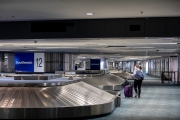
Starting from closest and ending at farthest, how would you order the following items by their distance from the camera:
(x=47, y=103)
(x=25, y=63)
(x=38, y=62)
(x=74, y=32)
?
(x=47, y=103) → (x=74, y=32) → (x=38, y=62) → (x=25, y=63)

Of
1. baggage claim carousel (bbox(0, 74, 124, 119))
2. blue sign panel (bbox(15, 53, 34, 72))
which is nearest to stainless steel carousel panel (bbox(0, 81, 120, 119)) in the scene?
baggage claim carousel (bbox(0, 74, 124, 119))

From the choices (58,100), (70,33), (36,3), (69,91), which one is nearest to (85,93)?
(69,91)

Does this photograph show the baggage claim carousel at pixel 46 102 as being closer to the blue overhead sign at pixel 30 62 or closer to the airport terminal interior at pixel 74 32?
the airport terminal interior at pixel 74 32

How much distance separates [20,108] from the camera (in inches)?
317

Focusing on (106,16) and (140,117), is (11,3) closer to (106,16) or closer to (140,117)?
(106,16)

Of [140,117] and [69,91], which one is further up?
[69,91]

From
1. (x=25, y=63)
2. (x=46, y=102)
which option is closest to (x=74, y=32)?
(x=46, y=102)

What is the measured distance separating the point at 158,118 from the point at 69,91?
296 centimetres

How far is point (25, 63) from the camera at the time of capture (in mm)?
28797

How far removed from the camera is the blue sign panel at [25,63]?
28.4 meters

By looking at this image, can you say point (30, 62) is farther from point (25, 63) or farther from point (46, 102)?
point (46, 102)

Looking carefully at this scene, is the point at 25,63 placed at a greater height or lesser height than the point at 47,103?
greater

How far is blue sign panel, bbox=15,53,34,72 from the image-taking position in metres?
28.4

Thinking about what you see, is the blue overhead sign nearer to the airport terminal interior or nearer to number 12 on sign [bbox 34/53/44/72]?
number 12 on sign [bbox 34/53/44/72]
